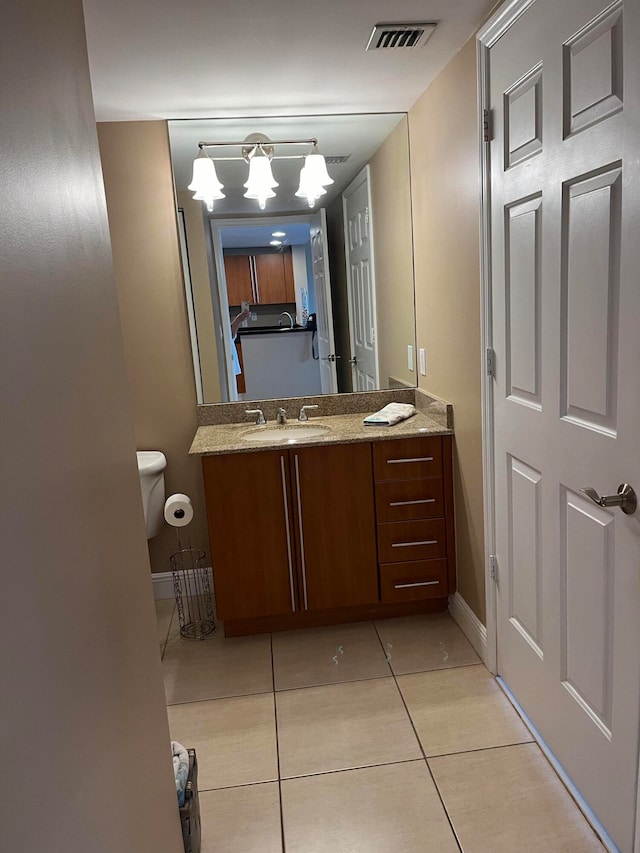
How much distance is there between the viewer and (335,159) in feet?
9.95

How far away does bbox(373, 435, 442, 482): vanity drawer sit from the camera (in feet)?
8.81

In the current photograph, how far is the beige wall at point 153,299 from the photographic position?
2.83 meters

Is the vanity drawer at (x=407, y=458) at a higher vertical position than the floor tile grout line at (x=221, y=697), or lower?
higher

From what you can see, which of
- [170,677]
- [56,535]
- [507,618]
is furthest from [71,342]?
[170,677]

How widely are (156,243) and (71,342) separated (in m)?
2.26

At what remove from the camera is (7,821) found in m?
0.53

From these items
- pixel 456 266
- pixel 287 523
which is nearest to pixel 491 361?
pixel 456 266

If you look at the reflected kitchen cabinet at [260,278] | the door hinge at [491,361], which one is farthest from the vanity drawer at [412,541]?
the reflected kitchen cabinet at [260,278]

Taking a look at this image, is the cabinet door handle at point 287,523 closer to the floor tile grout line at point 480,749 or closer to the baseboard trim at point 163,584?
the baseboard trim at point 163,584

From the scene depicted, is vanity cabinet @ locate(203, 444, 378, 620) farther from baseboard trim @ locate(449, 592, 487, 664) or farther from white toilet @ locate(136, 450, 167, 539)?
white toilet @ locate(136, 450, 167, 539)

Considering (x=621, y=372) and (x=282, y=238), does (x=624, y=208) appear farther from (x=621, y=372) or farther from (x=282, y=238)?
(x=282, y=238)

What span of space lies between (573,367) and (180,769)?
145cm

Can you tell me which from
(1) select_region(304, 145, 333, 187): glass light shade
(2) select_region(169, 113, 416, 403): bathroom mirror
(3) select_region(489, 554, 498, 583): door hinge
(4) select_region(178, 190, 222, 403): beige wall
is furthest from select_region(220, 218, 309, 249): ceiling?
(3) select_region(489, 554, 498, 583): door hinge

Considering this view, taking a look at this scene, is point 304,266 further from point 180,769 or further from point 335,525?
point 180,769
